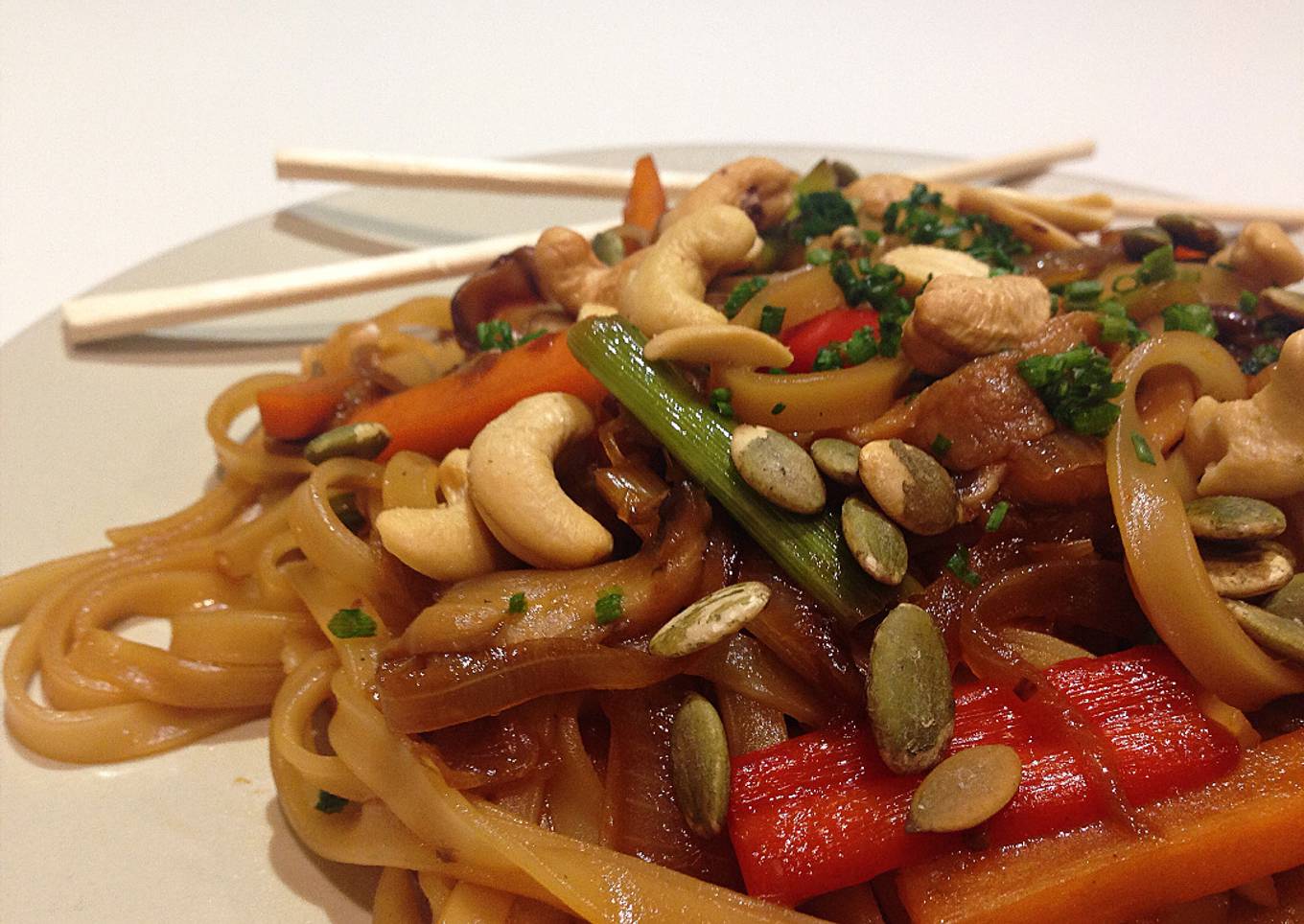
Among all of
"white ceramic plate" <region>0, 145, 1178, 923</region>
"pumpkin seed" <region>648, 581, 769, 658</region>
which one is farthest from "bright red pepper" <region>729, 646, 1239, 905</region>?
"white ceramic plate" <region>0, 145, 1178, 923</region>

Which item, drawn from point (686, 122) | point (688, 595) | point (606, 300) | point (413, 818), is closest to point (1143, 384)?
point (688, 595)

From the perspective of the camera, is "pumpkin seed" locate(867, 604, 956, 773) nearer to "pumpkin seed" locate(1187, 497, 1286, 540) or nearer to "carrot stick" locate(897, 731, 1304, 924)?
"carrot stick" locate(897, 731, 1304, 924)

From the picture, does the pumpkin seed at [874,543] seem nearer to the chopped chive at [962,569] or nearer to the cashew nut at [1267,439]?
the chopped chive at [962,569]

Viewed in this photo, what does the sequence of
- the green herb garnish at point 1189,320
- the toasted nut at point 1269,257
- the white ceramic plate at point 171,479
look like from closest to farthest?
1. the white ceramic plate at point 171,479
2. the green herb garnish at point 1189,320
3. the toasted nut at point 1269,257

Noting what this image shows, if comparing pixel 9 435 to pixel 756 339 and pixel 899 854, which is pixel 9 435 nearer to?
pixel 756 339

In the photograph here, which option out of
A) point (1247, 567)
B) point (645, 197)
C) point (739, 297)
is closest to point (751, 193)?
point (645, 197)

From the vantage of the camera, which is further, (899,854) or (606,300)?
(606,300)

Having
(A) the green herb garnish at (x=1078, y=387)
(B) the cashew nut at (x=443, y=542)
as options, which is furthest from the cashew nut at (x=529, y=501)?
(A) the green herb garnish at (x=1078, y=387)
